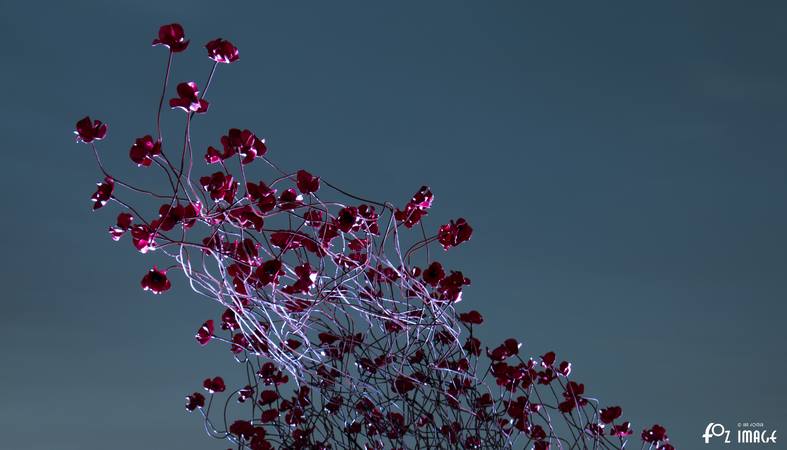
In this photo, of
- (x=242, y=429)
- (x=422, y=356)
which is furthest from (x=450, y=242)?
(x=242, y=429)

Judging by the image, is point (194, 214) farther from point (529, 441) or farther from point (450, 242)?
point (529, 441)

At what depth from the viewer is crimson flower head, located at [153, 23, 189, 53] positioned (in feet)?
5.09

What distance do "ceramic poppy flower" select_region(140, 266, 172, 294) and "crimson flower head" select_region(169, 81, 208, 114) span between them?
327 mm

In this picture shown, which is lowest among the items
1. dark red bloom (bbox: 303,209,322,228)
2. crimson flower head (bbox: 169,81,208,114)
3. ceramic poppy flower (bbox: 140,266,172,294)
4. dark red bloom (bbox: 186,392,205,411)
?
ceramic poppy flower (bbox: 140,266,172,294)

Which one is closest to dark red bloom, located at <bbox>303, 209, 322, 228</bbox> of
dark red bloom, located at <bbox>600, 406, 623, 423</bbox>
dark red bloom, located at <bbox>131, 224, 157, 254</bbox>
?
dark red bloom, located at <bbox>131, 224, 157, 254</bbox>

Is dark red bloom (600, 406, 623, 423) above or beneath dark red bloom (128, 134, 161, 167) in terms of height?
above

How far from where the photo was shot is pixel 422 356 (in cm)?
209

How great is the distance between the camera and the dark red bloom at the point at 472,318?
6.90 feet

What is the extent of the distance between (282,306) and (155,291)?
0.28 meters

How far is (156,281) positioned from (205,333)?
0.40 meters

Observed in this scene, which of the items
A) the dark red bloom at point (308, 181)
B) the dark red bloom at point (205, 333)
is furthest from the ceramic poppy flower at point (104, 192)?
the dark red bloom at point (205, 333)

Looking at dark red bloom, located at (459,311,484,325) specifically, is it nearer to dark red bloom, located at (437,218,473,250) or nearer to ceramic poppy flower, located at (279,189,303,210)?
dark red bloom, located at (437,218,473,250)

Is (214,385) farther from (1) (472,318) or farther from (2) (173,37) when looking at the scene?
(2) (173,37)

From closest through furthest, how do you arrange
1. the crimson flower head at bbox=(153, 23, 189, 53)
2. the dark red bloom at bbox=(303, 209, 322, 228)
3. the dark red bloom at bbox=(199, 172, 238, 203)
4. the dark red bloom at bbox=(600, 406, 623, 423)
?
1. the crimson flower head at bbox=(153, 23, 189, 53)
2. the dark red bloom at bbox=(199, 172, 238, 203)
3. the dark red bloom at bbox=(303, 209, 322, 228)
4. the dark red bloom at bbox=(600, 406, 623, 423)
